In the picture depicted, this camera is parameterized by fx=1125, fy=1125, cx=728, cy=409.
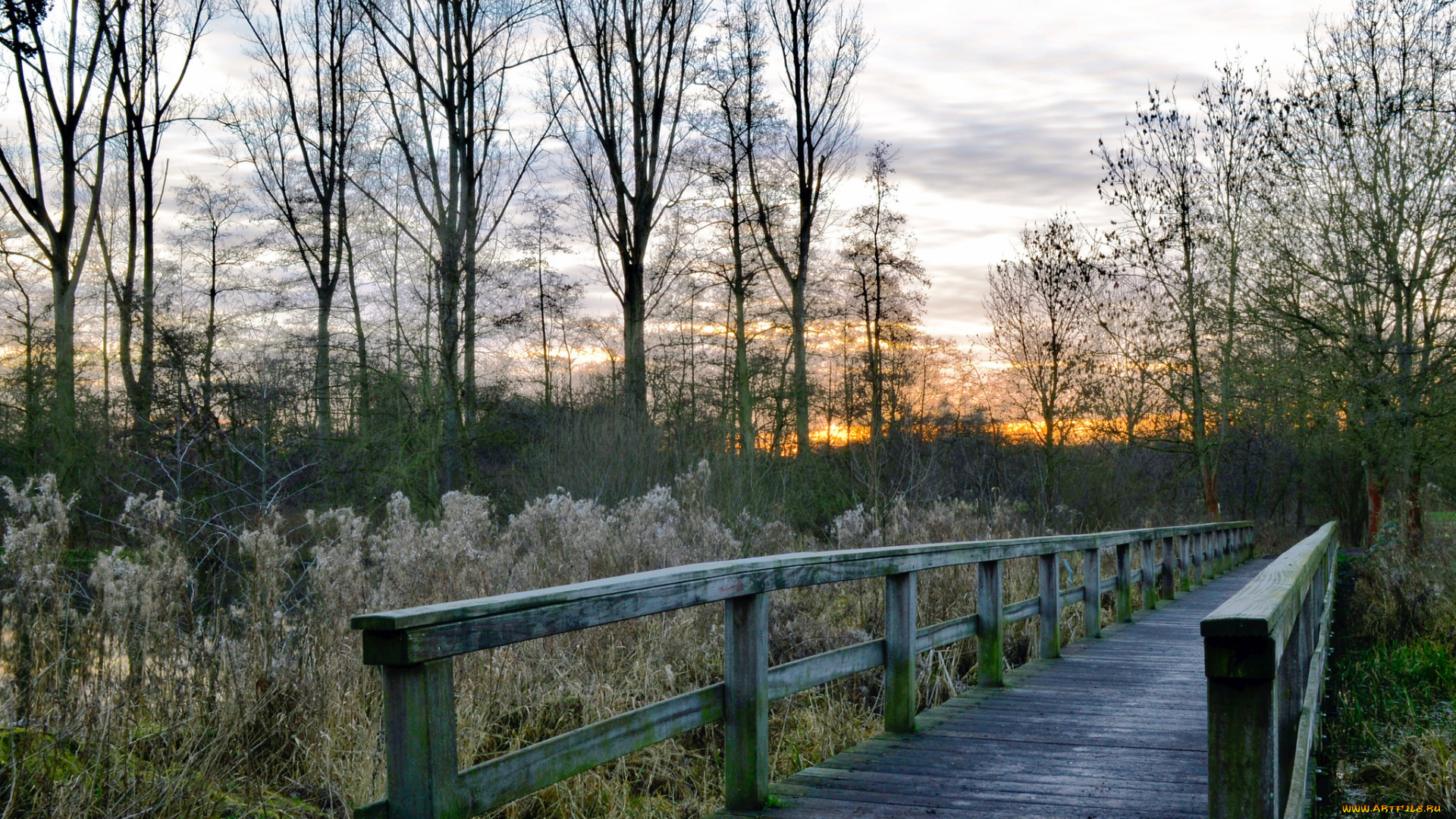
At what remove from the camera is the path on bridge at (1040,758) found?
4.32 meters

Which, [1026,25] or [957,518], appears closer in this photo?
[1026,25]

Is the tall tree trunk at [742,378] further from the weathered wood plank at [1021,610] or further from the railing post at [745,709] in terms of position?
the railing post at [745,709]

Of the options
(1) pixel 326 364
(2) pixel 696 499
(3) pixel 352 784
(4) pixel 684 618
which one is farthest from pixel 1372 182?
(3) pixel 352 784

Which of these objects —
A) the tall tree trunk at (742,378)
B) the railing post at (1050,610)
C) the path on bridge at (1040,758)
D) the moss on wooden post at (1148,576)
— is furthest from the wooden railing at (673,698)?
the tall tree trunk at (742,378)

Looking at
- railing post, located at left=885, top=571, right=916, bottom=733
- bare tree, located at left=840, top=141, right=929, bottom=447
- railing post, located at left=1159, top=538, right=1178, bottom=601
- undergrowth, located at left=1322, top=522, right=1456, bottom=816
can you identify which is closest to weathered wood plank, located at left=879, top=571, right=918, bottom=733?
railing post, located at left=885, top=571, right=916, bottom=733

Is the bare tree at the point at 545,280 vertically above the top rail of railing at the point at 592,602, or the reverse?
the bare tree at the point at 545,280

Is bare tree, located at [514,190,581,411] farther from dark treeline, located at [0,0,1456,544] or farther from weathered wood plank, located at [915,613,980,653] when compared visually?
weathered wood plank, located at [915,613,980,653]

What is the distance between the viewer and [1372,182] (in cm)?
2098

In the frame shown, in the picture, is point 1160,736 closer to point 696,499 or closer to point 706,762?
point 706,762

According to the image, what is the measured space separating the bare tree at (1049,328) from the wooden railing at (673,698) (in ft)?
69.1

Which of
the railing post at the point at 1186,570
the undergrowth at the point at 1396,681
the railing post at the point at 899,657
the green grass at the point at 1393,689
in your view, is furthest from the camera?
the railing post at the point at 1186,570

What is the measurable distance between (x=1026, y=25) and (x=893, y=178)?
18211 mm

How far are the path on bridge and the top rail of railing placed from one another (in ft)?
2.73

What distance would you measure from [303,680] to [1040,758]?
385cm
